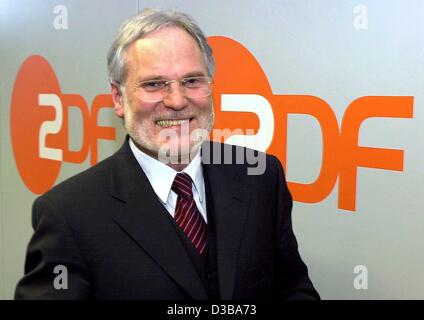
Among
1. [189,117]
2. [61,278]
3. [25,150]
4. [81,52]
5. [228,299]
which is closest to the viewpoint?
[61,278]

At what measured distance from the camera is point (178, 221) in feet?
4.24

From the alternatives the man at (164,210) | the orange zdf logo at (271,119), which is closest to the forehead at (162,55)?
the man at (164,210)

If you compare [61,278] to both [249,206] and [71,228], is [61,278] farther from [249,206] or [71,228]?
[249,206]

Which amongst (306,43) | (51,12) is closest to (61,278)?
(306,43)

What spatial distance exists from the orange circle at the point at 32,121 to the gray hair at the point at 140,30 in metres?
1.39

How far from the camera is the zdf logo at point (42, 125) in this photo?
252 centimetres

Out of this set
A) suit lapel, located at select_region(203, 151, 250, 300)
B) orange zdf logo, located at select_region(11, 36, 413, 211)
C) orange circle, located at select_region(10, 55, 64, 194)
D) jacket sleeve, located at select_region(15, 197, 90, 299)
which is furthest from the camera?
orange circle, located at select_region(10, 55, 64, 194)

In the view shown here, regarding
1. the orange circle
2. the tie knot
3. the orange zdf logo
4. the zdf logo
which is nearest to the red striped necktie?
the tie knot

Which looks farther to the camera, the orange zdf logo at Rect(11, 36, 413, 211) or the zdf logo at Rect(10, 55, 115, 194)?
the zdf logo at Rect(10, 55, 115, 194)

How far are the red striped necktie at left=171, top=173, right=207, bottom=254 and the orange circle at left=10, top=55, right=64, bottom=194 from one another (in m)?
1.49

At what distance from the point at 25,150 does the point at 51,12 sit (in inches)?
31.2

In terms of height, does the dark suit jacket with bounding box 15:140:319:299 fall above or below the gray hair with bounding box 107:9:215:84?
below

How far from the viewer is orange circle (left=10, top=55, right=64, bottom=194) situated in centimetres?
271

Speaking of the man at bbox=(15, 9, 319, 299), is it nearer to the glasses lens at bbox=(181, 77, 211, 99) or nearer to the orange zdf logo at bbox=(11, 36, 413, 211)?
the glasses lens at bbox=(181, 77, 211, 99)
